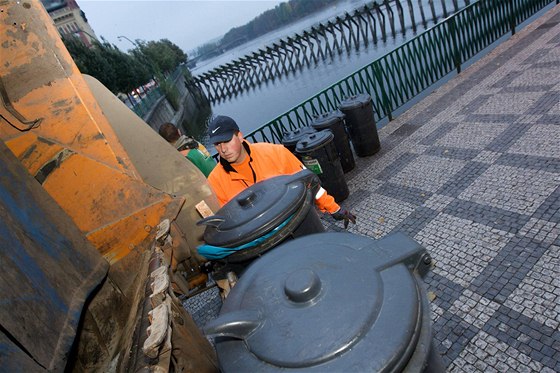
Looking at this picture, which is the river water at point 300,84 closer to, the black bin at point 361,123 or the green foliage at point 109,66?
the green foliage at point 109,66

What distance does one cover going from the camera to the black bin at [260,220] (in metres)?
2.04

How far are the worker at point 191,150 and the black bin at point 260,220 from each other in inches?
93.8

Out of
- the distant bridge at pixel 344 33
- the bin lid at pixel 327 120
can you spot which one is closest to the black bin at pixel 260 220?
the bin lid at pixel 327 120

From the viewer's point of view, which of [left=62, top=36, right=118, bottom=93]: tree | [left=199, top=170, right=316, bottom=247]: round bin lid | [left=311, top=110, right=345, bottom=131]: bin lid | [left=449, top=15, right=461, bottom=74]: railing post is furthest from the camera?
[left=62, top=36, right=118, bottom=93]: tree

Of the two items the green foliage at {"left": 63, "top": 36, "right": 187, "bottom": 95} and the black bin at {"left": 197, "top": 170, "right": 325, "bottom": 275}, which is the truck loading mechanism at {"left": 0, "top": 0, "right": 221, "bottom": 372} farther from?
the green foliage at {"left": 63, "top": 36, "right": 187, "bottom": 95}

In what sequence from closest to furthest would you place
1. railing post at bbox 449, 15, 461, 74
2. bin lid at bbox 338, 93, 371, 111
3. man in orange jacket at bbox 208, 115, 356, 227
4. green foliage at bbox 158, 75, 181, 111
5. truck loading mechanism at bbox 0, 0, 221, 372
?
truck loading mechanism at bbox 0, 0, 221, 372 → man in orange jacket at bbox 208, 115, 356, 227 → bin lid at bbox 338, 93, 371, 111 → railing post at bbox 449, 15, 461, 74 → green foliage at bbox 158, 75, 181, 111

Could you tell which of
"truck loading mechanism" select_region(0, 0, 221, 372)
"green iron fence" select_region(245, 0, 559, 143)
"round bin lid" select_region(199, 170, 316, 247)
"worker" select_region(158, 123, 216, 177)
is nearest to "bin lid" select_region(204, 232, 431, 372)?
"truck loading mechanism" select_region(0, 0, 221, 372)

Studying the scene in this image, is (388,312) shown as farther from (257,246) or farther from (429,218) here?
(429,218)

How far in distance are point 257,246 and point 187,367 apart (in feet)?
2.63

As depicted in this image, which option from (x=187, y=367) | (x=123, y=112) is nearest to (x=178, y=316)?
(x=187, y=367)

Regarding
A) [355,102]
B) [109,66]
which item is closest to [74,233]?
[355,102]

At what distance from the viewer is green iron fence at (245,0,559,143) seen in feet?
22.5

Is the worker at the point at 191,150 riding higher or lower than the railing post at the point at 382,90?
higher

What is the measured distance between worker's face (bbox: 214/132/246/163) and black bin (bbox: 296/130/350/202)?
168 cm
